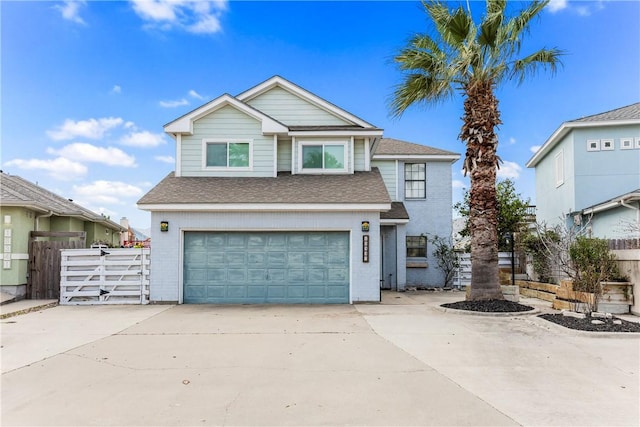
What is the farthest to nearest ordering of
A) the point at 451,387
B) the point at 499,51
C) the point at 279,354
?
the point at 499,51 < the point at 279,354 < the point at 451,387

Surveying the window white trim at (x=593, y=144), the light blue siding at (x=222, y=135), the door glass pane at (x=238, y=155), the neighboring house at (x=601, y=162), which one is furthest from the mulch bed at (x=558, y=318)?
the window white trim at (x=593, y=144)

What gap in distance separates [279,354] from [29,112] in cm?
1395

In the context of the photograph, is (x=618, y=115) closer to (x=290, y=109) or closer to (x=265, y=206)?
(x=290, y=109)

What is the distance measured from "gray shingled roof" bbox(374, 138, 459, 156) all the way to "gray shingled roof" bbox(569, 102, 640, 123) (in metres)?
5.11

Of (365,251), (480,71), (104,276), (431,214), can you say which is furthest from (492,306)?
(104,276)

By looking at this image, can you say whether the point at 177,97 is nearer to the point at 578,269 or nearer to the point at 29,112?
the point at 29,112

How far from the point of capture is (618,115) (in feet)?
55.9

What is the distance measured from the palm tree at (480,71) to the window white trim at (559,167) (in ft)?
24.6

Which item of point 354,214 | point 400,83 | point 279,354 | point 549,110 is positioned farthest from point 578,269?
point 549,110

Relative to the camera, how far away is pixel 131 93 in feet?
55.3

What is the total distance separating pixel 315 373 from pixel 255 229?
766 centimetres

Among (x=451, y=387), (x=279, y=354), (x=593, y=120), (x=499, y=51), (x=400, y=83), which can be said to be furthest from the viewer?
(x=593, y=120)

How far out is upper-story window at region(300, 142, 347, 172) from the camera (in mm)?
15141

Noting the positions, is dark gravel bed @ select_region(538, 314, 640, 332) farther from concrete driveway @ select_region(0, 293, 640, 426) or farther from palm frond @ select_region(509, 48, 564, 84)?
palm frond @ select_region(509, 48, 564, 84)
